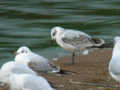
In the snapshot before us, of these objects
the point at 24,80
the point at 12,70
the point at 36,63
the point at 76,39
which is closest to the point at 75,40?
the point at 76,39

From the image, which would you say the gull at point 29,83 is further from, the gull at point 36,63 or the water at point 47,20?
the water at point 47,20

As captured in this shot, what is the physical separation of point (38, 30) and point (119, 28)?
2.52 metres

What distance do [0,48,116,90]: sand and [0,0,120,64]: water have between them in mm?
1093

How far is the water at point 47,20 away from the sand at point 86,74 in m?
1.09

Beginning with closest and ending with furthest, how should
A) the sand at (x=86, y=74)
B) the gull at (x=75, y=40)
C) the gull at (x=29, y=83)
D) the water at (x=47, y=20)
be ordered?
the gull at (x=29, y=83) < the sand at (x=86, y=74) < the gull at (x=75, y=40) < the water at (x=47, y=20)

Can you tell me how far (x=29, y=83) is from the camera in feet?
21.1

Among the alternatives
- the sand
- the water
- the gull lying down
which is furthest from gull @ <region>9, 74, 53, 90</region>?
the water

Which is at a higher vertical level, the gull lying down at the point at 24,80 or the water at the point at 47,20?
the gull lying down at the point at 24,80

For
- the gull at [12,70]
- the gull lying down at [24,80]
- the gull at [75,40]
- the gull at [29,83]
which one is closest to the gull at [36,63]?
the gull at [12,70]

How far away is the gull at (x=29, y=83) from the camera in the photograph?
6.26 m

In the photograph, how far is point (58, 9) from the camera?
1852cm

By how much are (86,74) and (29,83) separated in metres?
3.24

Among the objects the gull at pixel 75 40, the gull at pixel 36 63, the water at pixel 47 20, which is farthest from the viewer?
the water at pixel 47 20

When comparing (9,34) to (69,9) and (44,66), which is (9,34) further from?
(44,66)
